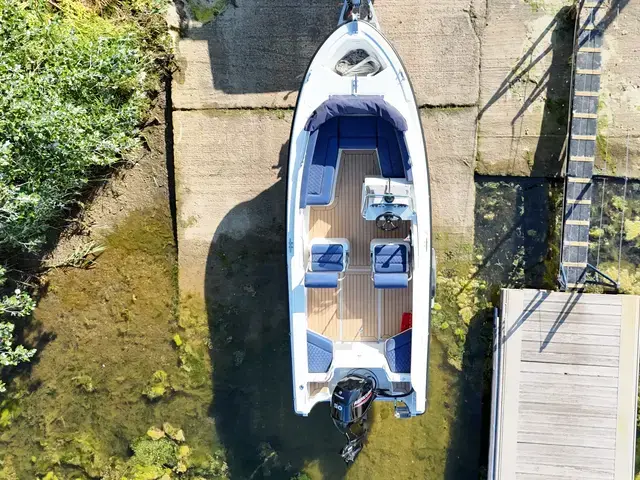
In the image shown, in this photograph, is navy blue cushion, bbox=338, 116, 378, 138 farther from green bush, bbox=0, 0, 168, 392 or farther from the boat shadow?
green bush, bbox=0, 0, 168, 392

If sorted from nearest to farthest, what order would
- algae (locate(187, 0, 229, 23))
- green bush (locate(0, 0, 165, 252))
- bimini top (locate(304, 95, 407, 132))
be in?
bimini top (locate(304, 95, 407, 132)), green bush (locate(0, 0, 165, 252)), algae (locate(187, 0, 229, 23))

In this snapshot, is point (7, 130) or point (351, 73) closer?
point (7, 130)

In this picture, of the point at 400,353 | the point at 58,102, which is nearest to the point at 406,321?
the point at 400,353

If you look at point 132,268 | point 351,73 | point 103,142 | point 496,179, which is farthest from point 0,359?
point 496,179

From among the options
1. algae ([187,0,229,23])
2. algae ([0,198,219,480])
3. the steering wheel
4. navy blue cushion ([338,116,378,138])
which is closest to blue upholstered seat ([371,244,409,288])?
the steering wheel

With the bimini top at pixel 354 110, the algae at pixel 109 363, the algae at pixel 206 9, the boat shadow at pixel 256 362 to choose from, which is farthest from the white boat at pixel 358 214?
the algae at pixel 109 363

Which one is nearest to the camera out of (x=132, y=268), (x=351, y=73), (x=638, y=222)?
(x=351, y=73)

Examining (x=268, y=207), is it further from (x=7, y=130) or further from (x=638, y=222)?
(x=638, y=222)

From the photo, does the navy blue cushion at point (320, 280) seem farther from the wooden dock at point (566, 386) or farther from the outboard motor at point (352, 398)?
the wooden dock at point (566, 386)
